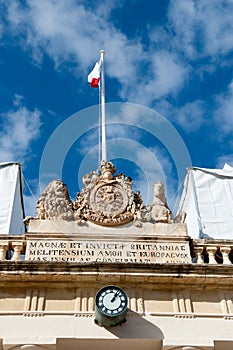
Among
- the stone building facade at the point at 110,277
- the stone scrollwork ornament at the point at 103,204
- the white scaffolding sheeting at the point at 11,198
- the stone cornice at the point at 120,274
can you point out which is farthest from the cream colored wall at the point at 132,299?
the white scaffolding sheeting at the point at 11,198

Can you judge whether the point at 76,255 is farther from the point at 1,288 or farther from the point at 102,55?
the point at 102,55

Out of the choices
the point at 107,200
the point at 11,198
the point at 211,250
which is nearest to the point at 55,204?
the point at 107,200

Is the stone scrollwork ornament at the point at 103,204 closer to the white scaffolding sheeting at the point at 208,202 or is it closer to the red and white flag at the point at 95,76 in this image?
the white scaffolding sheeting at the point at 208,202

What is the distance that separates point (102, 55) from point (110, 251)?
11.7 m

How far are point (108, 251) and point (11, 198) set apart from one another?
26.8 ft

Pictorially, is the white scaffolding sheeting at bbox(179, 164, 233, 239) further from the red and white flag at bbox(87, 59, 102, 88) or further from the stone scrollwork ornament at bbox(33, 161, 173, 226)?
the red and white flag at bbox(87, 59, 102, 88)

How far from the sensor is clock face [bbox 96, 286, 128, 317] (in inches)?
620

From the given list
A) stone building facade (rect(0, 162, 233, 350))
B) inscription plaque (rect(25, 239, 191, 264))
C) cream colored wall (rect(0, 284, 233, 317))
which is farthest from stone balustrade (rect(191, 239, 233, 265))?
cream colored wall (rect(0, 284, 233, 317))

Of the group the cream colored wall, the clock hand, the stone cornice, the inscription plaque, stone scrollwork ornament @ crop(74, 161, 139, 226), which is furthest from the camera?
stone scrollwork ornament @ crop(74, 161, 139, 226)

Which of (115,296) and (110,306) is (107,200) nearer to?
(115,296)

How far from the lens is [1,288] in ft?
55.8

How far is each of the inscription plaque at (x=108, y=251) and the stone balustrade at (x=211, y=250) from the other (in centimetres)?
39

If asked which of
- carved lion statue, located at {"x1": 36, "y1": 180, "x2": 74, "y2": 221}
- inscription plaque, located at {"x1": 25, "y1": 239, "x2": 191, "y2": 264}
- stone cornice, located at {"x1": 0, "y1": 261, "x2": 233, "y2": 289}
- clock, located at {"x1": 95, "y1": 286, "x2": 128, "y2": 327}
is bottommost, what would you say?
clock, located at {"x1": 95, "y1": 286, "x2": 128, "y2": 327}

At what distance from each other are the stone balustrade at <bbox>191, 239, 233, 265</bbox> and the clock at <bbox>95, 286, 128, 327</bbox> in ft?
11.1
